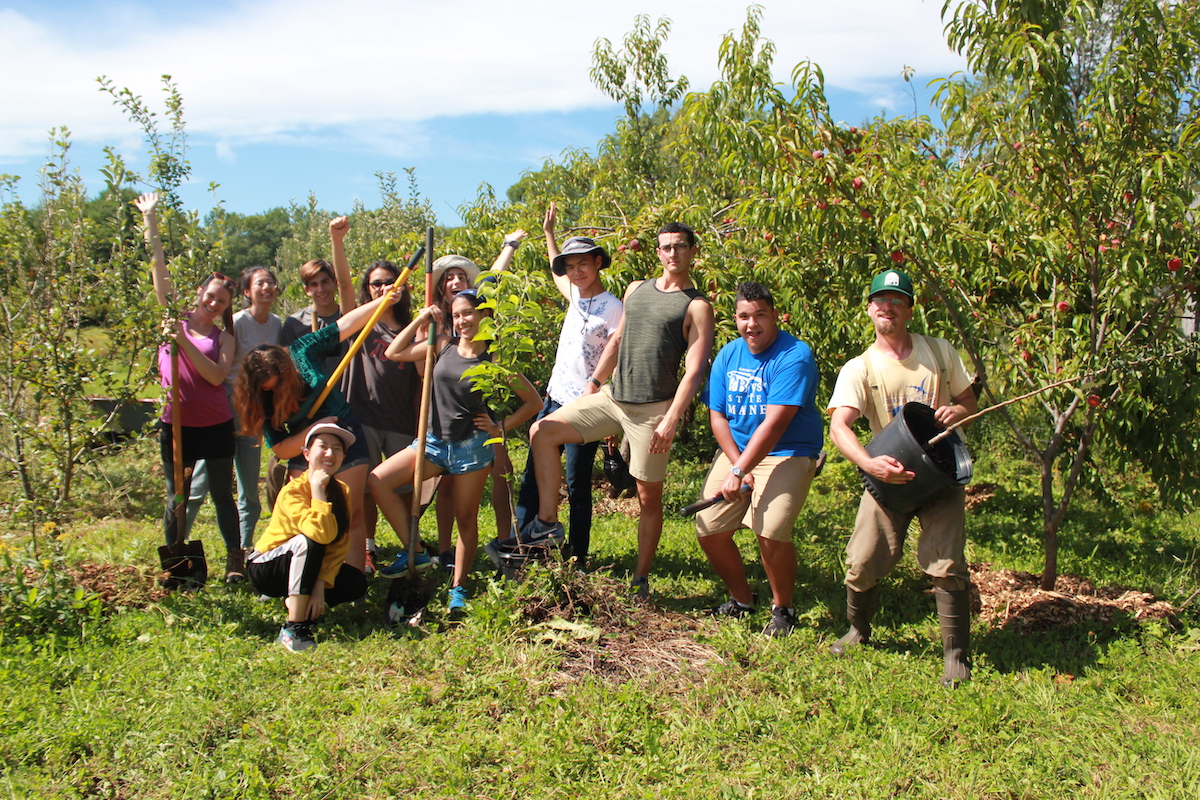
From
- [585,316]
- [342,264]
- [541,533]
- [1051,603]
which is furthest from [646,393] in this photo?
[1051,603]

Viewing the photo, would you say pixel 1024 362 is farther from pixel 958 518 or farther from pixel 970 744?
pixel 970 744

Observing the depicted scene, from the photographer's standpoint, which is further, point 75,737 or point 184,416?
point 184,416

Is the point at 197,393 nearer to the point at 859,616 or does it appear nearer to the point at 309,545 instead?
the point at 309,545

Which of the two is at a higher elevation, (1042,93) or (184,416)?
(1042,93)

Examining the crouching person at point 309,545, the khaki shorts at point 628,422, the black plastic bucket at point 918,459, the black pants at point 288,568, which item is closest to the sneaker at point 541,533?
the khaki shorts at point 628,422

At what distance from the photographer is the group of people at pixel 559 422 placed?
3.84 metres

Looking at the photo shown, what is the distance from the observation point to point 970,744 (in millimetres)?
3174

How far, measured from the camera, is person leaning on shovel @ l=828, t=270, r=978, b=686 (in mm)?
3699

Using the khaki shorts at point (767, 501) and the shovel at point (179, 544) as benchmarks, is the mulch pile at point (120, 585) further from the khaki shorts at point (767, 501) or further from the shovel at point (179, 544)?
the khaki shorts at point (767, 501)

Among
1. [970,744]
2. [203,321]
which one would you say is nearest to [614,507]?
[203,321]

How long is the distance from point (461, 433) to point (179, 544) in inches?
69.7

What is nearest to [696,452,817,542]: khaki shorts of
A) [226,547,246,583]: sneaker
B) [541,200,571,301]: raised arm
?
[541,200,571,301]: raised arm

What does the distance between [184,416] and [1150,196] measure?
516cm

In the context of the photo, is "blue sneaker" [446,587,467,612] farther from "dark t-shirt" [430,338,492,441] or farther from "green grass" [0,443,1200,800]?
"dark t-shirt" [430,338,492,441]
